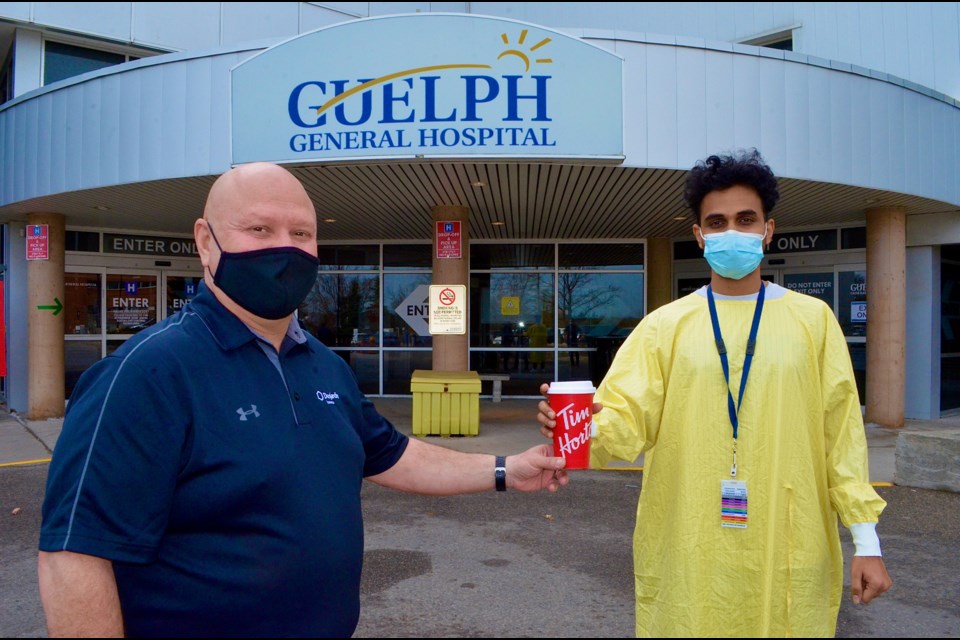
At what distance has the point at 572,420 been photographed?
2.13m

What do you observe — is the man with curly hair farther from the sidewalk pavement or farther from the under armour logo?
the sidewalk pavement

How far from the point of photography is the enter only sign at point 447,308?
33.3ft

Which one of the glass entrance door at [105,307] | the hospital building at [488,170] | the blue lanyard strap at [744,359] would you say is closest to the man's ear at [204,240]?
the blue lanyard strap at [744,359]

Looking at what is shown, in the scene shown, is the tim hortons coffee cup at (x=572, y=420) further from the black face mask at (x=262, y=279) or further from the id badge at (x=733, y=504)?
the black face mask at (x=262, y=279)

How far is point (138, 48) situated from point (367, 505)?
443 inches

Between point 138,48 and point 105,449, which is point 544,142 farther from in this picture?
point 138,48

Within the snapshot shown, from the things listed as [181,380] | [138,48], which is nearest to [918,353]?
[181,380]

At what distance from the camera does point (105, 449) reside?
1.45 metres

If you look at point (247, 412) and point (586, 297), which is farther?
point (586, 297)

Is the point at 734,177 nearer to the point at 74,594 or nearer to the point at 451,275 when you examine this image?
the point at 74,594

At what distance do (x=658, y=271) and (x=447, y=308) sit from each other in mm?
5325

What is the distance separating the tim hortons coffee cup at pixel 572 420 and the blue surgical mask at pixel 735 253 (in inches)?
26.7

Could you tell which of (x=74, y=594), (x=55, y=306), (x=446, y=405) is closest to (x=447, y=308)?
(x=446, y=405)

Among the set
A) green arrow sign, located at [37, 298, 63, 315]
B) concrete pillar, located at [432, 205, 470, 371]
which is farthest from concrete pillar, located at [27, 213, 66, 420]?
concrete pillar, located at [432, 205, 470, 371]
